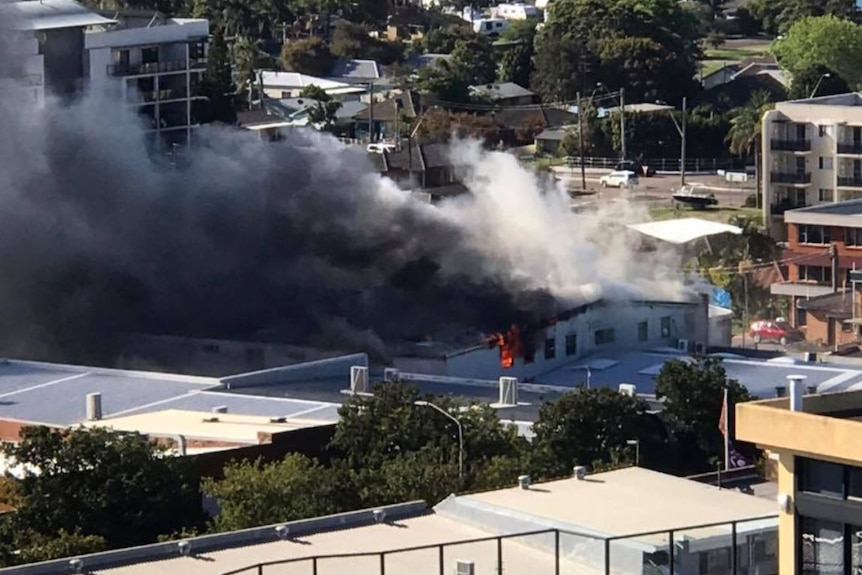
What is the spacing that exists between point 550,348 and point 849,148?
25610 millimetres

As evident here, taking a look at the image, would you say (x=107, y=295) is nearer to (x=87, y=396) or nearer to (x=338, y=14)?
(x=87, y=396)

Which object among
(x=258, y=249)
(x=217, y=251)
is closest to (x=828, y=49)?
(x=258, y=249)

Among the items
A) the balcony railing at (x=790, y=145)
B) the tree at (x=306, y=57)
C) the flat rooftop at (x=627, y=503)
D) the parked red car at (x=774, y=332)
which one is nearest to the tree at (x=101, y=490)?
the flat rooftop at (x=627, y=503)

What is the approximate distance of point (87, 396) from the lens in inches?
1473

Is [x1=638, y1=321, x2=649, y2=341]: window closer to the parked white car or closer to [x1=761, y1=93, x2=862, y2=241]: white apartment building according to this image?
[x1=761, y1=93, x2=862, y2=241]: white apartment building

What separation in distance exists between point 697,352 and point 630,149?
138 ft

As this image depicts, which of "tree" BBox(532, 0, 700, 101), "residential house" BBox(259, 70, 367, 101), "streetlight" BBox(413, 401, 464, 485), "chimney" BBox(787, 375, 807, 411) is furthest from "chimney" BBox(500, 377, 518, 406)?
"residential house" BBox(259, 70, 367, 101)

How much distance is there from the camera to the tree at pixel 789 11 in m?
111

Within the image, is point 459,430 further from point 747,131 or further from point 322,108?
point 322,108

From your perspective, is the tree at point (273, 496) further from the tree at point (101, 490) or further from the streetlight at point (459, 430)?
the streetlight at point (459, 430)

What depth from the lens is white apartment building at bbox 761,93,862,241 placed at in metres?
68.2

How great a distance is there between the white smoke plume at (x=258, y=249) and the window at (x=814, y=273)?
5.31 metres

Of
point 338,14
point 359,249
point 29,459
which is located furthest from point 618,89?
point 29,459

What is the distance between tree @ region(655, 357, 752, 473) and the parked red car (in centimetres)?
2025
